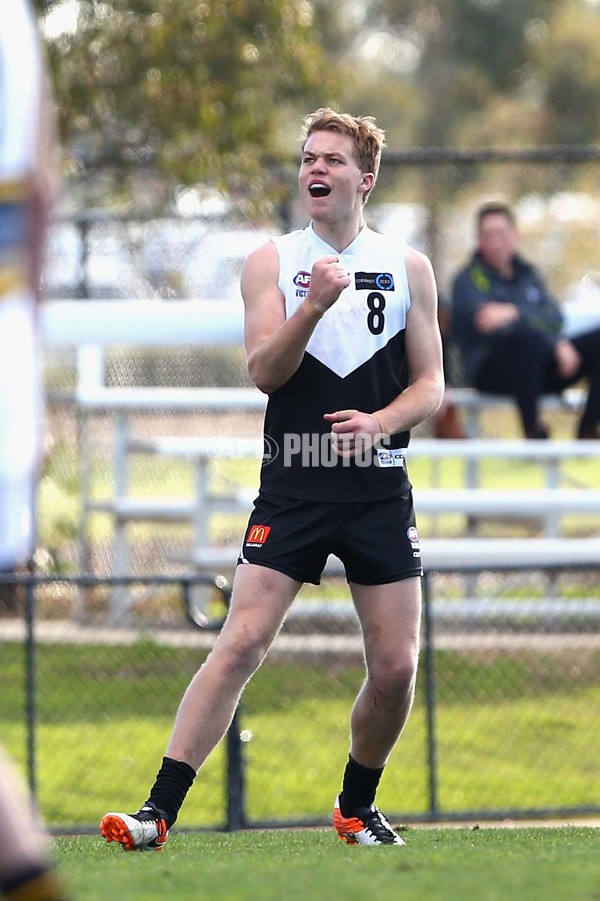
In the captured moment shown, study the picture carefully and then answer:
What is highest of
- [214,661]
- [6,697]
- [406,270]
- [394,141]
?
[394,141]

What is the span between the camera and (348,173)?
5.12 meters

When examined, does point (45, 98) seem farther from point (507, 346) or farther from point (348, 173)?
point (507, 346)

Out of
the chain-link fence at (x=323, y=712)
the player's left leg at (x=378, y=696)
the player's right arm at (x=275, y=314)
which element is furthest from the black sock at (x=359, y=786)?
the chain-link fence at (x=323, y=712)

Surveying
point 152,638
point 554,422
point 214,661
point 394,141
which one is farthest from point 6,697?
point 394,141

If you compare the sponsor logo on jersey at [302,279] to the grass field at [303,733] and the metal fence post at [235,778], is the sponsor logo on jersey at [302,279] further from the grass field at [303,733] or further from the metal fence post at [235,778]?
the grass field at [303,733]

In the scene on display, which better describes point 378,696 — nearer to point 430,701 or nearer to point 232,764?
point 232,764

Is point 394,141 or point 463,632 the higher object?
point 394,141

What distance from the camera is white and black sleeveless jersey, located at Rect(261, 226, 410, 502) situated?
5.05 metres

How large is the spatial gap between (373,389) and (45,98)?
1.97 meters

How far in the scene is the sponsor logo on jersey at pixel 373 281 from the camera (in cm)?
514

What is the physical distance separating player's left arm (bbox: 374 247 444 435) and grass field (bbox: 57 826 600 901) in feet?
4.20

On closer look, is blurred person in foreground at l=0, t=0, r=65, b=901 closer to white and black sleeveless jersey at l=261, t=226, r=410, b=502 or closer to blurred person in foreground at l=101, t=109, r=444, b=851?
blurred person in foreground at l=101, t=109, r=444, b=851

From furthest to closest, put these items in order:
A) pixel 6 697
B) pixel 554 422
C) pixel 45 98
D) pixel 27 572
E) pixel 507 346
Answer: pixel 554 422, pixel 27 572, pixel 507 346, pixel 6 697, pixel 45 98

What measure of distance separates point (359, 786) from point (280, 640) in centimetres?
491
